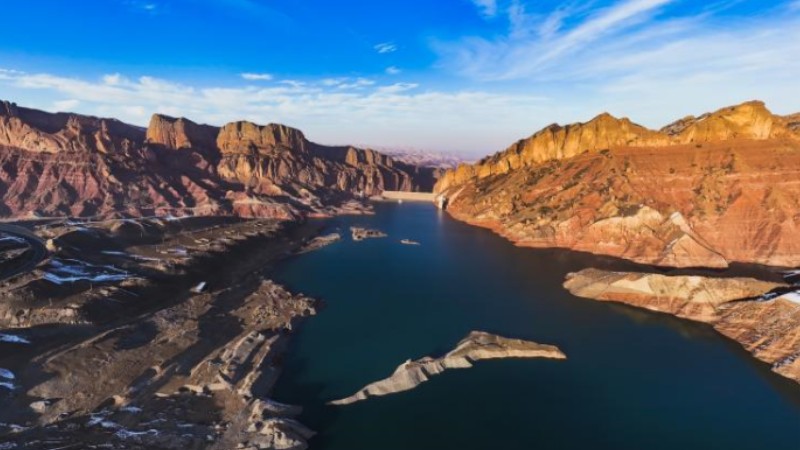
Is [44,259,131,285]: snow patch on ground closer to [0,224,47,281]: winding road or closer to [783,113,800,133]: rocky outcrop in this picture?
[0,224,47,281]: winding road

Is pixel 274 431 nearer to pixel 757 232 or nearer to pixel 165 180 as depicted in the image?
pixel 757 232

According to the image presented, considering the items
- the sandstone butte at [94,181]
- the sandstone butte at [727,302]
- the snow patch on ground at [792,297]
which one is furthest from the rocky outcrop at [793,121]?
the sandstone butte at [94,181]

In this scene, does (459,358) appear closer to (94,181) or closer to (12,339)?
(12,339)

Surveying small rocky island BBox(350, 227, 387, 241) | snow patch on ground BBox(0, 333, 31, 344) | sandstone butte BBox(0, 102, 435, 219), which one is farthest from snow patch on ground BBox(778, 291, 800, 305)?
sandstone butte BBox(0, 102, 435, 219)

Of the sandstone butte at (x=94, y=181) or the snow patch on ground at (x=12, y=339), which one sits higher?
the sandstone butte at (x=94, y=181)

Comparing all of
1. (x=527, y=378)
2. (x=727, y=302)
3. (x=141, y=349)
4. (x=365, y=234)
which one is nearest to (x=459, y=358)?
(x=527, y=378)

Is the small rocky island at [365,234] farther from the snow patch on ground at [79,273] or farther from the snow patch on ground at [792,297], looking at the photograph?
the snow patch on ground at [792,297]
